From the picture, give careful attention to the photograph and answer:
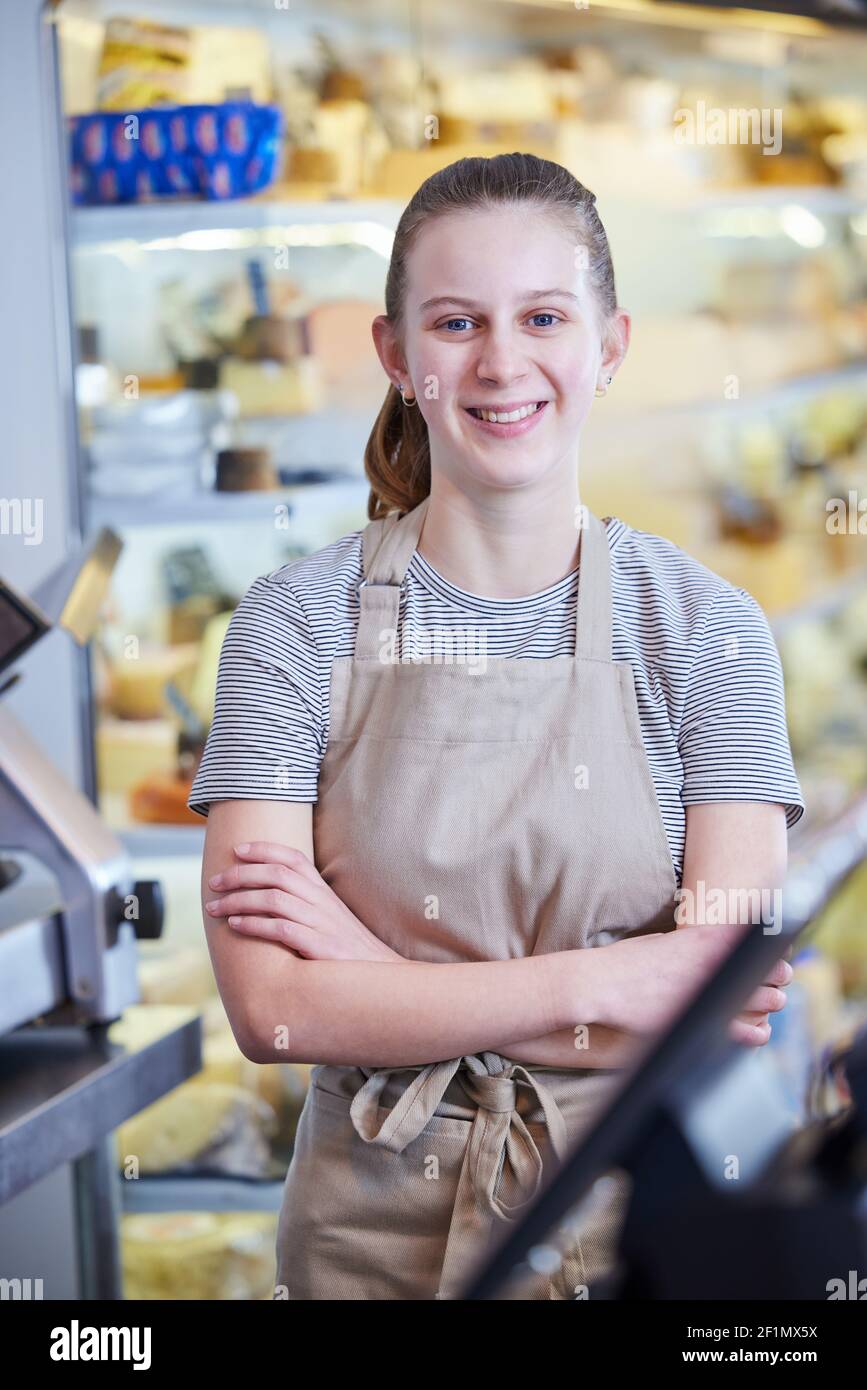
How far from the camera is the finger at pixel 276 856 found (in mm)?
1185

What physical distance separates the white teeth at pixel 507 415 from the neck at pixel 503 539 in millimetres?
70

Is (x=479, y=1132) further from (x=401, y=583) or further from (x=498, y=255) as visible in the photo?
(x=498, y=255)

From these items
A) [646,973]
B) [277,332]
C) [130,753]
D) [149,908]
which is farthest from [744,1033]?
[277,332]

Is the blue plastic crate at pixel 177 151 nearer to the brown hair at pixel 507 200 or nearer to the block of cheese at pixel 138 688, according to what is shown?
the block of cheese at pixel 138 688

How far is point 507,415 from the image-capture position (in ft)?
3.90

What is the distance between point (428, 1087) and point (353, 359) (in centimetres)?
159

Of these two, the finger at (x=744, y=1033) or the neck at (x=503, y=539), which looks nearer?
the finger at (x=744, y=1033)

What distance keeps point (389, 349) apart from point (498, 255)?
152 mm

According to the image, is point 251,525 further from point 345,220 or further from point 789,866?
point 789,866

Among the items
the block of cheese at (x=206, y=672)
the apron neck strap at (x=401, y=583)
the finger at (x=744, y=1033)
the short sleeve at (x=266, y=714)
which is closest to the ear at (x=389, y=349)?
the apron neck strap at (x=401, y=583)

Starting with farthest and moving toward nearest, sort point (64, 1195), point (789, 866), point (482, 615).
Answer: point (64, 1195) → point (482, 615) → point (789, 866)

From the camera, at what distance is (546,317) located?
1.21 m

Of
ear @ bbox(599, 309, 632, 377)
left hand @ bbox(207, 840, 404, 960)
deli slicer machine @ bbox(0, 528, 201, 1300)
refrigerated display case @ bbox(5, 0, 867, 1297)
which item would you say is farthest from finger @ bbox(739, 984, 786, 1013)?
refrigerated display case @ bbox(5, 0, 867, 1297)
